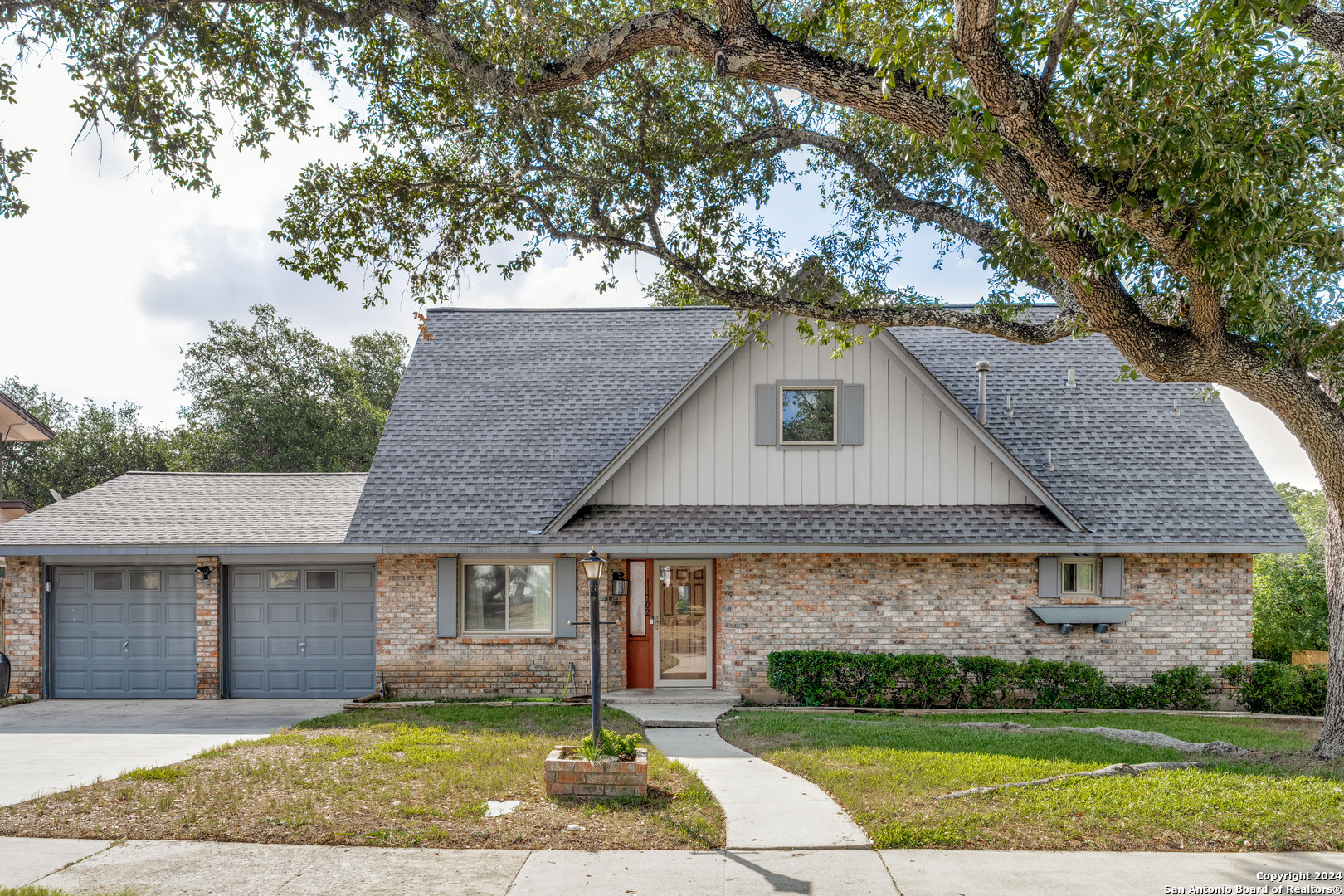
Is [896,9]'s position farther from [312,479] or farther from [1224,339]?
[312,479]

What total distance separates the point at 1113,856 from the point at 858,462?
7798 millimetres

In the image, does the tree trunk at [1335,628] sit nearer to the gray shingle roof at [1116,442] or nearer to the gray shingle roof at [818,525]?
the gray shingle roof at [1116,442]

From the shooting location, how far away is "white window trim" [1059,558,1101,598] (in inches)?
495

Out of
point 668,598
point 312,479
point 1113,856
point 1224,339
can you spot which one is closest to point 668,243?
point 668,598

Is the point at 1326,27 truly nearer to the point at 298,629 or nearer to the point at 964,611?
the point at 964,611

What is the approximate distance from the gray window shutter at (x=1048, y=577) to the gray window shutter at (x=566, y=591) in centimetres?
717

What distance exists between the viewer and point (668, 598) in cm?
1348

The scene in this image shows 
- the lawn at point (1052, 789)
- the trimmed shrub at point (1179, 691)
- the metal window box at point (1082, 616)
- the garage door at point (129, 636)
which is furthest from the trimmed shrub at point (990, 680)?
the garage door at point (129, 636)

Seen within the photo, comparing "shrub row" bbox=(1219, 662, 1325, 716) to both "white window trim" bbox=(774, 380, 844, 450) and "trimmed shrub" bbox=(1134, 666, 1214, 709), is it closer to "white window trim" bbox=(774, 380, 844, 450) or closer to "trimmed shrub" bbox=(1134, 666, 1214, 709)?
"trimmed shrub" bbox=(1134, 666, 1214, 709)

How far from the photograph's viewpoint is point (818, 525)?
12383 millimetres

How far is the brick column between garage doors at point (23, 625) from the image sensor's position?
43.7 feet

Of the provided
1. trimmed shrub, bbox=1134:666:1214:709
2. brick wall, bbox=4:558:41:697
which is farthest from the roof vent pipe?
brick wall, bbox=4:558:41:697

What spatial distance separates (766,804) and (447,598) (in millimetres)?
7426

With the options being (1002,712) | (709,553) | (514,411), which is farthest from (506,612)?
(1002,712)
